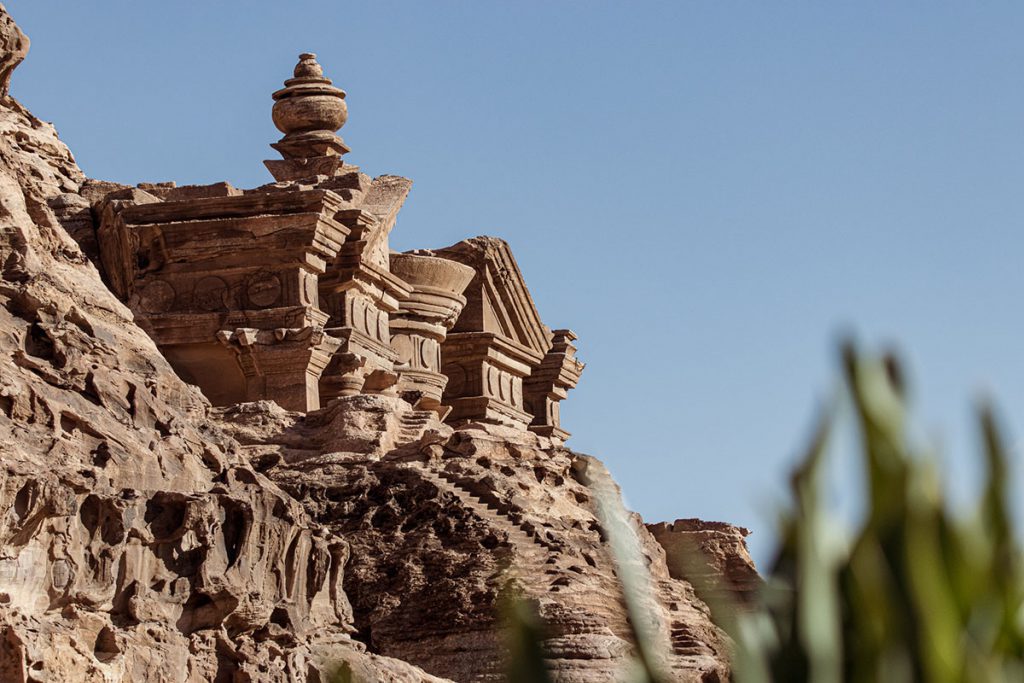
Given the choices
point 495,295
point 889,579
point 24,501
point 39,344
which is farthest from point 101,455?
point 495,295

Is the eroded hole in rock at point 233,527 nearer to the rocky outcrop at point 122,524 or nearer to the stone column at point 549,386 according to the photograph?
the rocky outcrop at point 122,524

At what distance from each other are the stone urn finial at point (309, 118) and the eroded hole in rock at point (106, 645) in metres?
13.8

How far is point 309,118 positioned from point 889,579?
21.1m

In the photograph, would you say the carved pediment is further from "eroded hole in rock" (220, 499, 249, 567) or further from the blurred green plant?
the blurred green plant

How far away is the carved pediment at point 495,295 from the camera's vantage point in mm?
23344

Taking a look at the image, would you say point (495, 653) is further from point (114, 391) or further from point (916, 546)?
point (916, 546)

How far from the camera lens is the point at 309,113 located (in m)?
24.0

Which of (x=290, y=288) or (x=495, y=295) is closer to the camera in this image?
(x=290, y=288)

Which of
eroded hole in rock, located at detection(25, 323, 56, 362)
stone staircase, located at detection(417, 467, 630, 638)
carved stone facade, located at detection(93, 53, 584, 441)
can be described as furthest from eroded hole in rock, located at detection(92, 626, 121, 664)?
carved stone facade, located at detection(93, 53, 584, 441)

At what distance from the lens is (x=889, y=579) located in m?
3.23

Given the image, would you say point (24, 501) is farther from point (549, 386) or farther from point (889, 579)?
point (549, 386)

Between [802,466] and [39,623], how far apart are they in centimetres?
716

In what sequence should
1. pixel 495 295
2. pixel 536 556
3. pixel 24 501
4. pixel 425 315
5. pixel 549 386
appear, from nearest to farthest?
pixel 24 501 < pixel 536 556 < pixel 425 315 < pixel 495 295 < pixel 549 386

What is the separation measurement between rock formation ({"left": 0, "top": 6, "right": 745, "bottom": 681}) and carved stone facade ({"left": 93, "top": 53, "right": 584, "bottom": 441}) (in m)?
0.03
